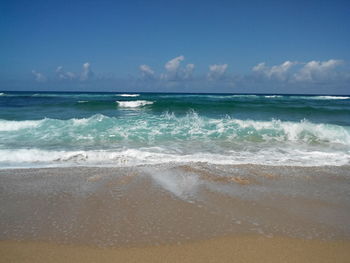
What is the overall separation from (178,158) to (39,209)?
3.71 m

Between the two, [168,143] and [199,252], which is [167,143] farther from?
[199,252]

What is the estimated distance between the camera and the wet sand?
294 centimetres

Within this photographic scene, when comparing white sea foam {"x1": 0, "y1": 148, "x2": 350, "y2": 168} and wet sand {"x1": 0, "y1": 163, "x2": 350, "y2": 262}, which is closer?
wet sand {"x1": 0, "y1": 163, "x2": 350, "y2": 262}

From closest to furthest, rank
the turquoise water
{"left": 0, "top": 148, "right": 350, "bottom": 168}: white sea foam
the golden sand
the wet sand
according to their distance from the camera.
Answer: the golden sand < the wet sand < {"left": 0, "top": 148, "right": 350, "bottom": 168}: white sea foam < the turquoise water

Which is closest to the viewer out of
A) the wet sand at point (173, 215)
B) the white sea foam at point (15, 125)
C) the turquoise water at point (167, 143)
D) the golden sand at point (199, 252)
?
the golden sand at point (199, 252)

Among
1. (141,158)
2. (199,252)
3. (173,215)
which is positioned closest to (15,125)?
(141,158)

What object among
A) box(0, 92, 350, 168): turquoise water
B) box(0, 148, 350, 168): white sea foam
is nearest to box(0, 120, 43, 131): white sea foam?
box(0, 92, 350, 168): turquoise water

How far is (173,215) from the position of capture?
3748 mm

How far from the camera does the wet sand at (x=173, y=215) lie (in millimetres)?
2941

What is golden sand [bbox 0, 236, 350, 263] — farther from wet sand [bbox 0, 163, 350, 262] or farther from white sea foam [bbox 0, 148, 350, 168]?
white sea foam [bbox 0, 148, 350, 168]

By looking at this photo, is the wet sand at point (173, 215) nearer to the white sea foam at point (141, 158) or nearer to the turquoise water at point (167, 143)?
the white sea foam at point (141, 158)

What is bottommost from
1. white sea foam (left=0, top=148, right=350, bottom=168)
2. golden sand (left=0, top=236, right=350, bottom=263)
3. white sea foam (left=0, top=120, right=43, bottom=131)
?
golden sand (left=0, top=236, right=350, bottom=263)

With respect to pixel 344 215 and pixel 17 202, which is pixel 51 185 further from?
pixel 344 215

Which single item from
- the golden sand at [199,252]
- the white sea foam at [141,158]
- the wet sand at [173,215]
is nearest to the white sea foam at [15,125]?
the white sea foam at [141,158]
